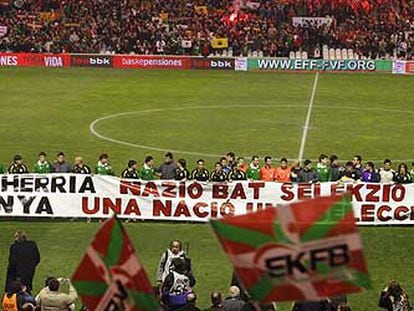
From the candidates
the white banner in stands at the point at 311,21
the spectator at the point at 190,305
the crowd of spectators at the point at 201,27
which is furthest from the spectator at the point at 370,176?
the white banner in stands at the point at 311,21

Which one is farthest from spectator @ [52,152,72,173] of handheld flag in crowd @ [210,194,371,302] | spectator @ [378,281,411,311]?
handheld flag in crowd @ [210,194,371,302]

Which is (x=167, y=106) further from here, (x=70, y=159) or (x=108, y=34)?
(x=108, y=34)

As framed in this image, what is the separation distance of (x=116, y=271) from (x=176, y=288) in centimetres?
605

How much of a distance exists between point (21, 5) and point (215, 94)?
741 inches

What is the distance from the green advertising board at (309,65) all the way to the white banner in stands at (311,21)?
5025mm

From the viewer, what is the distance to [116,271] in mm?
6832

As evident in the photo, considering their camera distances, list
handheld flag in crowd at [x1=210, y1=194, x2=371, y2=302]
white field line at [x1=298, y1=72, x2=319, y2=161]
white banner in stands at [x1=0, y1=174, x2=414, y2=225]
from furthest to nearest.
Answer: white field line at [x1=298, y1=72, x2=319, y2=161]
white banner in stands at [x1=0, y1=174, x2=414, y2=225]
handheld flag in crowd at [x1=210, y1=194, x2=371, y2=302]

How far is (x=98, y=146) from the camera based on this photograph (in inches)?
1080

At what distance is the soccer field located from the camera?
57.6ft

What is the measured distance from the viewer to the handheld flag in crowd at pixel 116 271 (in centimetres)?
678

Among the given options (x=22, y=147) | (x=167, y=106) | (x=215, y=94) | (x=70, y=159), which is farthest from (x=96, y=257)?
(x=215, y=94)

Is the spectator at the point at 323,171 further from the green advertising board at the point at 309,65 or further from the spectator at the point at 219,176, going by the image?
the green advertising board at the point at 309,65

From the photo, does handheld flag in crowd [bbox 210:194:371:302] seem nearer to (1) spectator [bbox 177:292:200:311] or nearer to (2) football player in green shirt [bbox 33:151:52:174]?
(1) spectator [bbox 177:292:200:311]

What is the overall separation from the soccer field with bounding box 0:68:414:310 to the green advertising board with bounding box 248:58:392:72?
1.01 meters
